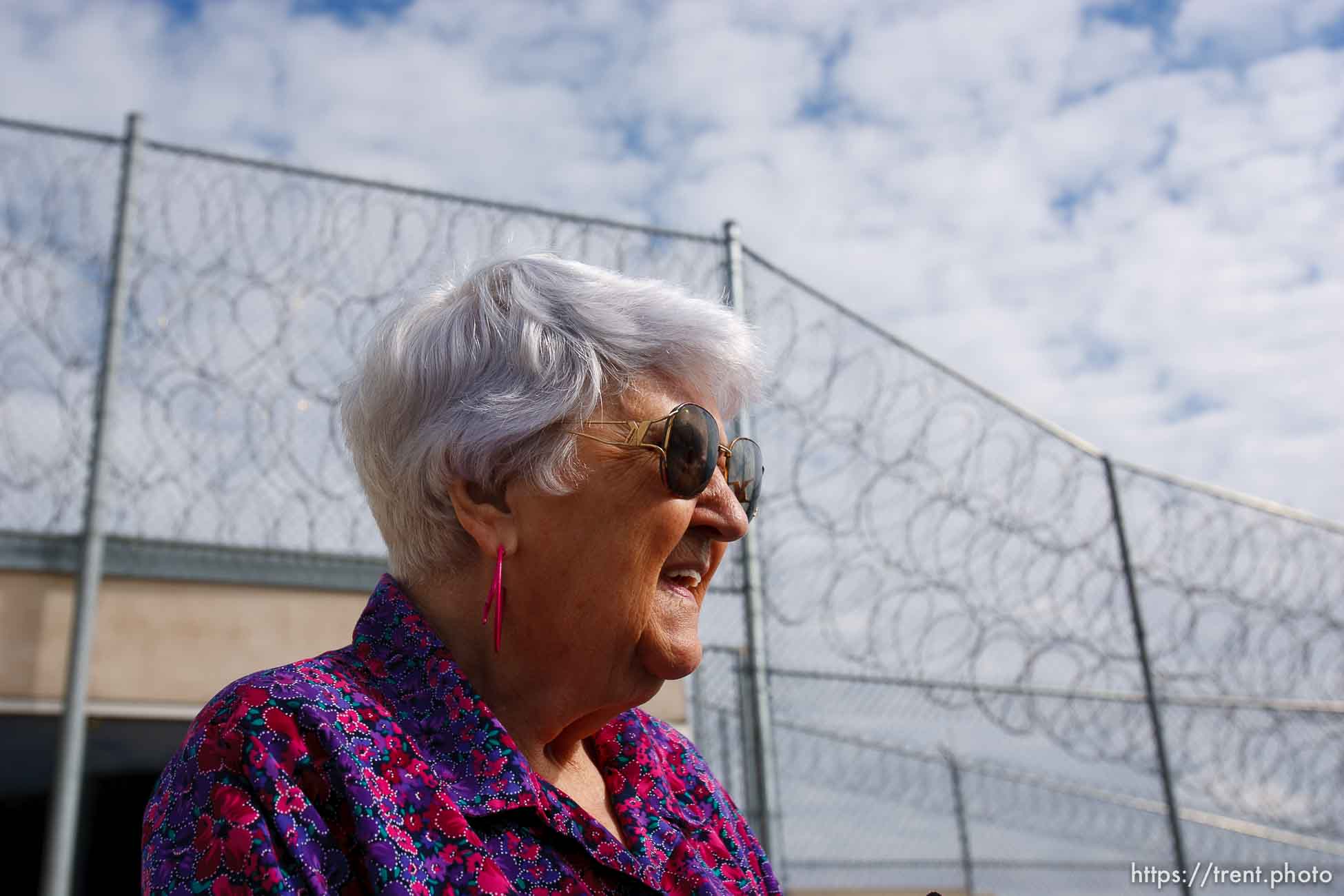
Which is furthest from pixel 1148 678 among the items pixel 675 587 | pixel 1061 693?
pixel 675 587

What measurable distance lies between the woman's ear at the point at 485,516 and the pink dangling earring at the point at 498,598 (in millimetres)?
17

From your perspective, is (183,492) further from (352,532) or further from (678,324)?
(678,324)

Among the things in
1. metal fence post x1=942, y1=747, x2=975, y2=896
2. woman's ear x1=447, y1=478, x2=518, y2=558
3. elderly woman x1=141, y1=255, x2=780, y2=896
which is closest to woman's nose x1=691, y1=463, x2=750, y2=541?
elderly woman x1=141, y1=255, x2=780, y2=896

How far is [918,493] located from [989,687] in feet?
3.05

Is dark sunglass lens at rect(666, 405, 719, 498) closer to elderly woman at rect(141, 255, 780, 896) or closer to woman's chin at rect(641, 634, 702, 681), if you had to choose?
elderly woman at rect(141, 255, 780, 896)

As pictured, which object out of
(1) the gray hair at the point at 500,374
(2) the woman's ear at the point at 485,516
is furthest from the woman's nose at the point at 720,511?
(2) the woman's ear at the point at 485,516

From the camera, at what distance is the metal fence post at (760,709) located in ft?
15.3

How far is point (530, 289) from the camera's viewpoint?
1675 millimetres

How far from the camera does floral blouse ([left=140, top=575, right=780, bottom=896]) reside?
1.18 metres

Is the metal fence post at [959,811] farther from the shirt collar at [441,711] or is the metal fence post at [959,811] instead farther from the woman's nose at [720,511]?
the shirt collar at [441,711]

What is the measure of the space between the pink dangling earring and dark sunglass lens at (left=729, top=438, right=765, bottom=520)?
0.39 meters

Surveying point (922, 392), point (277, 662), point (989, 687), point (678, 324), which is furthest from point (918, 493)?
point (678, 324)

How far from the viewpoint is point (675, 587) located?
1671mm

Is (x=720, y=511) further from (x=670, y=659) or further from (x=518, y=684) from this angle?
(x=518, y=684)
